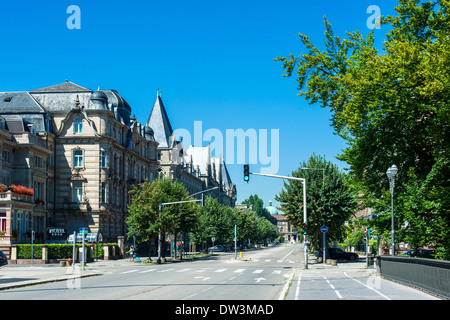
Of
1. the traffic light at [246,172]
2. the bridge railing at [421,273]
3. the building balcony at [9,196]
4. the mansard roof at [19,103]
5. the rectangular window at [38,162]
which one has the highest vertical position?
the mansard roof at [19,103]

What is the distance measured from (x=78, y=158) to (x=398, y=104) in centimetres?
4585

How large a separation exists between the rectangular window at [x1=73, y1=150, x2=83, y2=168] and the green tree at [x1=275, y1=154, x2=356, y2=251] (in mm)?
24979

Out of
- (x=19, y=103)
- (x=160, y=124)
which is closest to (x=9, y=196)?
(x=19, y=103)

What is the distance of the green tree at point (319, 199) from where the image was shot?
5134 cm

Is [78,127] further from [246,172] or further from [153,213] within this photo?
[246,172]

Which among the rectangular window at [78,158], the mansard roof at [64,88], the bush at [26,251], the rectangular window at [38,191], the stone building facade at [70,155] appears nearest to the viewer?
the bush at [26,251]

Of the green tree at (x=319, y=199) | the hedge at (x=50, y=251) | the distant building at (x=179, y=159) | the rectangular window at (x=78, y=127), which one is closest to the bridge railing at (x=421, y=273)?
the green tree at (x=319, y=199)

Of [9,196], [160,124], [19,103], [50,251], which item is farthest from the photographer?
[160,124]

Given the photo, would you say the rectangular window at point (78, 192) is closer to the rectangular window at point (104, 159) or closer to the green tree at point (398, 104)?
the rectangular window at point (104, 159)

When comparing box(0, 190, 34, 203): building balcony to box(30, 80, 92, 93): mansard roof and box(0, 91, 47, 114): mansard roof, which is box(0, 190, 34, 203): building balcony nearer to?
box(0, 91, 47, 114): mansard roof

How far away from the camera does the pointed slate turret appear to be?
10331cm

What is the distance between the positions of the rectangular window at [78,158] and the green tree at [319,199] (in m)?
25.0

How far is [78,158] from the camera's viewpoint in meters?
65.6
